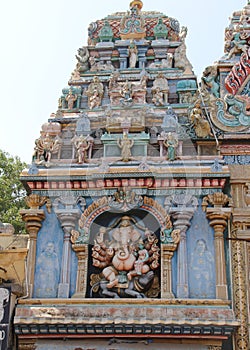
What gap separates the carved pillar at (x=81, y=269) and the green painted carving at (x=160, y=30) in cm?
784

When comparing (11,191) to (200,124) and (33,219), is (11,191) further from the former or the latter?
(200,124)

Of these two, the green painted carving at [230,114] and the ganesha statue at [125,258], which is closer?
the ganesha statue at [125,258]

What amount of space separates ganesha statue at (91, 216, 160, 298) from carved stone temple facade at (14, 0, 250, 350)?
0.02 metres

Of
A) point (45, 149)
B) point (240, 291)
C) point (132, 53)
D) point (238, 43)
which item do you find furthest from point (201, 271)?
point (132, 53)

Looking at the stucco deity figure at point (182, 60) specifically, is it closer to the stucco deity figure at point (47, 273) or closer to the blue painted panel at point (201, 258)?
the blue painted panel at point (201, 258)

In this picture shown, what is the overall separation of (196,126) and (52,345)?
6.47m

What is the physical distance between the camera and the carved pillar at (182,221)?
13.9 m

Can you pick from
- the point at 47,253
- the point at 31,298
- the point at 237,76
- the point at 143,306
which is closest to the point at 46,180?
the point at 47,253

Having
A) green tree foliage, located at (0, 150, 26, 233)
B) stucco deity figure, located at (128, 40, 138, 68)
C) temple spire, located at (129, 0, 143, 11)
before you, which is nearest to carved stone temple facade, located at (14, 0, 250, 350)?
stucco deity figure, located at (128, 40, 138, 68)

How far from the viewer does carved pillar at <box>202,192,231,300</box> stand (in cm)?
1386

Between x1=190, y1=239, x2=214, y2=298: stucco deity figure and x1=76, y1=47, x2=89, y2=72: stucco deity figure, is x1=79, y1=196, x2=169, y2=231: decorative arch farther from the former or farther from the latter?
x1=76, y1=47, x2=89, y2=72: stucco deity figure

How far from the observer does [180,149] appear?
15930 mm

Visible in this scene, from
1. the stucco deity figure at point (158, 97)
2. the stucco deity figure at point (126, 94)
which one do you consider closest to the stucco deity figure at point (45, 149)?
the stucco deity figure at point (126, 94)

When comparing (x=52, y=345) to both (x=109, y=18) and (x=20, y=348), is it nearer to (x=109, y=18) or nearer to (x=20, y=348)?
(x=20, y=348)
